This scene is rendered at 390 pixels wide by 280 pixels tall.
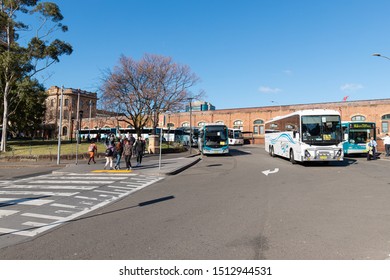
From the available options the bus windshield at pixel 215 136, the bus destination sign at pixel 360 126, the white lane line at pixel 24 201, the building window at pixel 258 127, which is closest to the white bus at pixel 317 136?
the bus destination sign at pixel 360 126

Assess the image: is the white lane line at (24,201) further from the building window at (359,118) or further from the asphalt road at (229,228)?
the building window at (359,118)

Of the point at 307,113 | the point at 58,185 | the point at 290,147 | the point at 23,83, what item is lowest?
the point at 58,185

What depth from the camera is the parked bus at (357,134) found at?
2430 centimetres

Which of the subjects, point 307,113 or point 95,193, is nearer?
point 95,193

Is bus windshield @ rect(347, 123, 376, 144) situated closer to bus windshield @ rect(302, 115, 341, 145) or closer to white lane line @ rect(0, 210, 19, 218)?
bus windshield @ rect(302, 115, 341, 145)

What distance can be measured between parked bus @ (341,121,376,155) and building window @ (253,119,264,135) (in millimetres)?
34720

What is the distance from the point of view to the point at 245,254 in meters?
4.18

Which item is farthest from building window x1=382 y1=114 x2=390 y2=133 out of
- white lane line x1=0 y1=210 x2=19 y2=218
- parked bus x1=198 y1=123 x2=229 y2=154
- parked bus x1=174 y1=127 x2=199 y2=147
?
white lane line x1=0 y1=210 x2=19 y2=218

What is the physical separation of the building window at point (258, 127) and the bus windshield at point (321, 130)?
42973 mm

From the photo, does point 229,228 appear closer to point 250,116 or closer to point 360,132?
point 360,132

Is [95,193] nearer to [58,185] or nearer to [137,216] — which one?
[58,185]

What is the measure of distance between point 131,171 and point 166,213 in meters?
8.82

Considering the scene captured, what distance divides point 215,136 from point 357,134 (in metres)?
12.5

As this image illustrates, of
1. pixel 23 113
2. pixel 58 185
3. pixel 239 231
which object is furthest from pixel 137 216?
pixel 23 113
